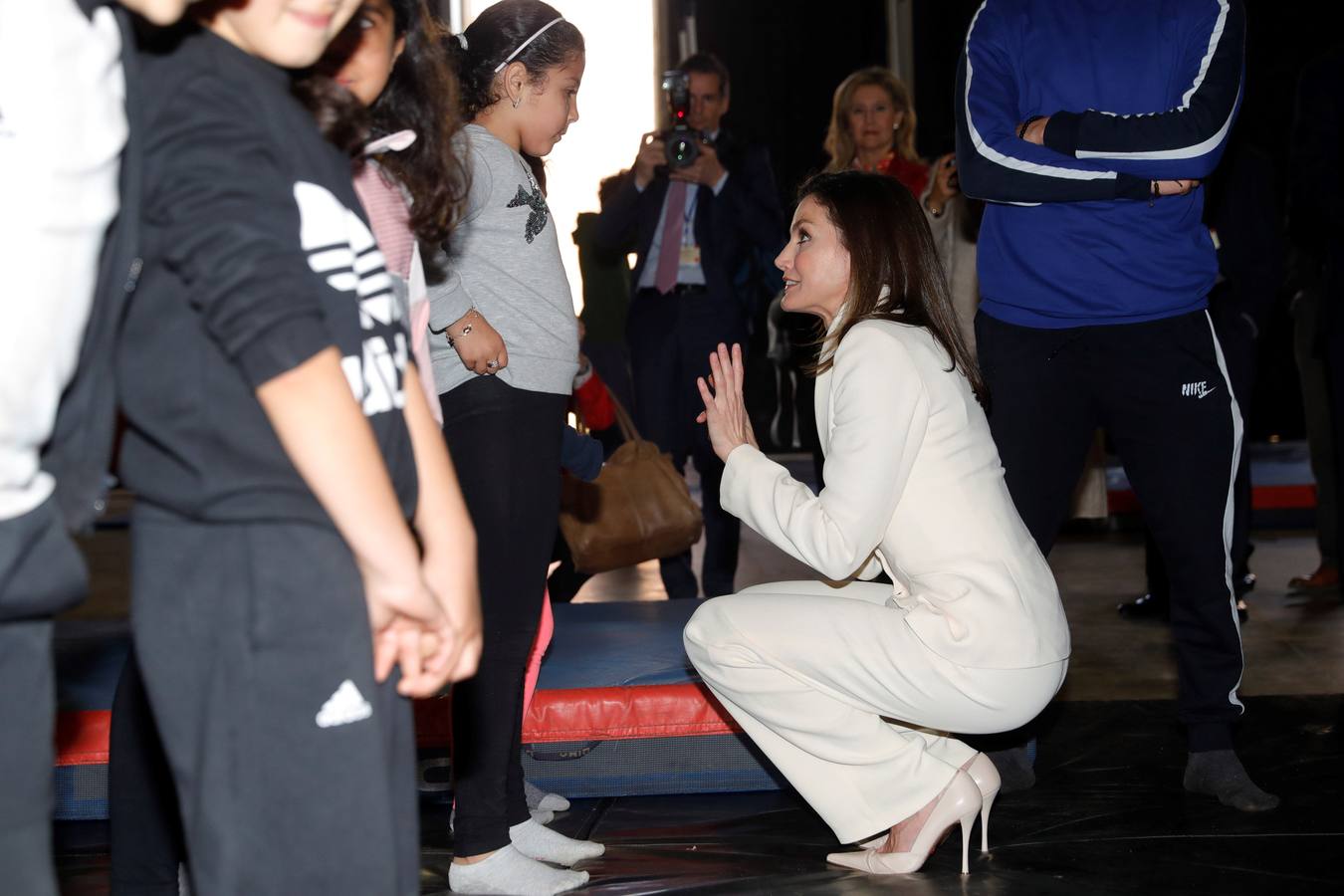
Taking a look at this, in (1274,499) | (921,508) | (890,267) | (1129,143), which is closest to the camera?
(921,508)

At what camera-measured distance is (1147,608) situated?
159 inches

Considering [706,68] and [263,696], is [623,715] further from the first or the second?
[706,68]

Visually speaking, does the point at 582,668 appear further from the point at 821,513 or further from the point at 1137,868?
the point at 1137,868

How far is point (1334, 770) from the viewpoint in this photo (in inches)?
99.6

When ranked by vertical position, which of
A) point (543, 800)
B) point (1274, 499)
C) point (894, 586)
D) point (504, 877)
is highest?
point (894, 586)

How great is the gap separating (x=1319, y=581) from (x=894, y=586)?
2.58 meters

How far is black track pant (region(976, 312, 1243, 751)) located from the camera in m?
2.39

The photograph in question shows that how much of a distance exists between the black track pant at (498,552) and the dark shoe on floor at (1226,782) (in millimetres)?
1146

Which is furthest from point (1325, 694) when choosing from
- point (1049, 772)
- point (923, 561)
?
point (923, 561)

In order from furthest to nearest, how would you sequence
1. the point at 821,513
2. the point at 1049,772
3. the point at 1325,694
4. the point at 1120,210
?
the point at 1325,694, the point at 1049,772, the point at 1120,210, the point at 821,513

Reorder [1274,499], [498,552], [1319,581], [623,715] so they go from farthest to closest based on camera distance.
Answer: [1274,499]
[1319,581]
[623,715]
[498,552]

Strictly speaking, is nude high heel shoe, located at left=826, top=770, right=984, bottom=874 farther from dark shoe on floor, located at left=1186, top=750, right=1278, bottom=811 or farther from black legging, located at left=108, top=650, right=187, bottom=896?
black legging, located at left=108, top=650, right=187, bottom=896

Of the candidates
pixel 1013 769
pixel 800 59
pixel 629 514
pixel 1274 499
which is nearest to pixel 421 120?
pixel 1013 769

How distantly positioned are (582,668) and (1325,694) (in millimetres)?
1569
